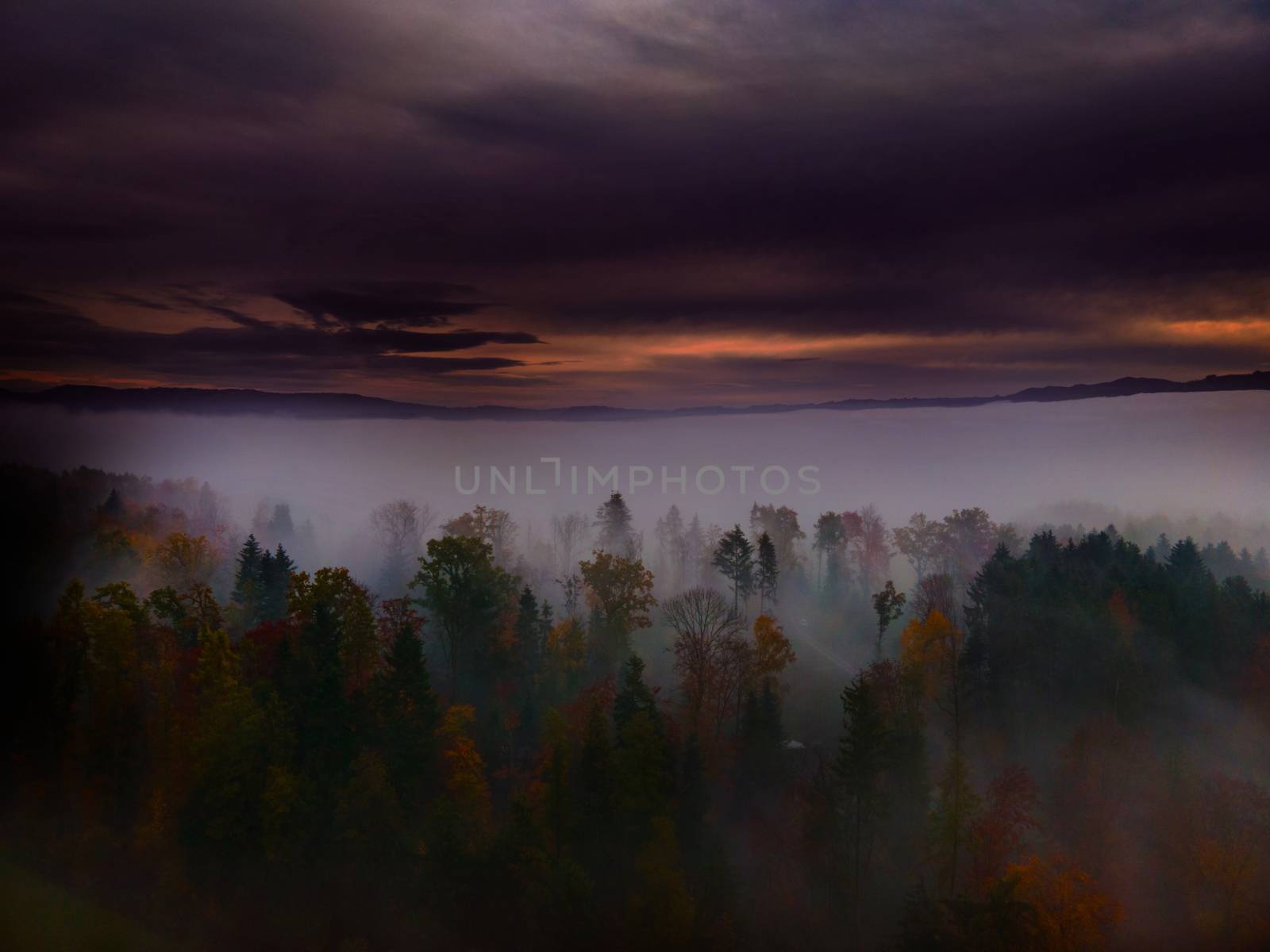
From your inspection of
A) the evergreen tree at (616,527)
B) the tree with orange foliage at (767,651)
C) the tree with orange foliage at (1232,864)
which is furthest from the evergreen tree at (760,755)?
the evergreen tree at (616,527)

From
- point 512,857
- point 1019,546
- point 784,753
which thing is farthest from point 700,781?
point 1019,546

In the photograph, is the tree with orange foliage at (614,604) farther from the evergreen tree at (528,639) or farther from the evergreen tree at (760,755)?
the evergreen tree at (760,755)

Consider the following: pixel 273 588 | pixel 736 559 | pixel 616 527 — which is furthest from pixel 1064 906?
pixel 616 527

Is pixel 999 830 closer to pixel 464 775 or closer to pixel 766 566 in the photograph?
pixel 464 775

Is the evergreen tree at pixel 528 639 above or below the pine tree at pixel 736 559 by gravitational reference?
below

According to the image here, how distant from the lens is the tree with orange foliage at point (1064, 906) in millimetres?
32562

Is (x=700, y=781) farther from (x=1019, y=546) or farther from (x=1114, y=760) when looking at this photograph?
A: (x=1019, y=546)

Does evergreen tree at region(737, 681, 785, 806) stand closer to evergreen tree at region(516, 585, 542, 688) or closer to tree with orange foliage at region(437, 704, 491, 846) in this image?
tree with orange foliage at region(437, 704, 491, 846)

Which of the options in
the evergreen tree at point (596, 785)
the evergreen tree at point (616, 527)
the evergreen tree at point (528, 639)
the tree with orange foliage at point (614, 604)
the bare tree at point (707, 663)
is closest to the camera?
the evergreen tree at point (596, 785)

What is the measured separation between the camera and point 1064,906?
3434 centimetres

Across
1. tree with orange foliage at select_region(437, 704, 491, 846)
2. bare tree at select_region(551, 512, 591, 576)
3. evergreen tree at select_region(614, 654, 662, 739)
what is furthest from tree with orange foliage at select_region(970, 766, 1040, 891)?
bare tree at select_region(551, 512, 591, 576)

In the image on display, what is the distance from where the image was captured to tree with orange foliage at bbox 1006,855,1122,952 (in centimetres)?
3256

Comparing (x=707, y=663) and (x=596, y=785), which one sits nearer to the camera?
(x=596, y=785)

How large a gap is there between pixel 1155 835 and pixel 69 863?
55316mm
